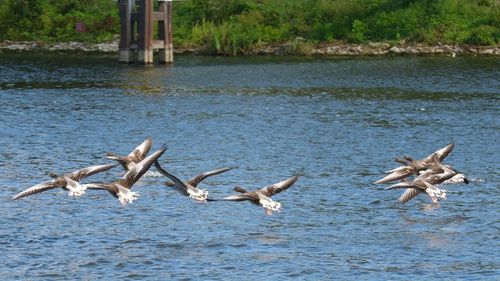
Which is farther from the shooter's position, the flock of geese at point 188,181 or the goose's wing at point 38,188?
the flock of geese at point 188,181

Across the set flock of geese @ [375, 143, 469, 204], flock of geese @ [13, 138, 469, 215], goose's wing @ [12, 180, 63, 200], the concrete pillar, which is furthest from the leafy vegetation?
goose's wing @ [12, 180, 63, 200]

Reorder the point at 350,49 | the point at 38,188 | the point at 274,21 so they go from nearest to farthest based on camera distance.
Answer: the point at 38,188
the point at 350,49
the point at 274,21

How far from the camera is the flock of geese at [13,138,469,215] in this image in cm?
2608

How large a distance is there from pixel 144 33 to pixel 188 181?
5034 centimetres

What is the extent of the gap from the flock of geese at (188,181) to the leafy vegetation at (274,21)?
53.5 m

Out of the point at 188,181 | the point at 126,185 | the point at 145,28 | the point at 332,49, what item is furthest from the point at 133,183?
the point at 332,49

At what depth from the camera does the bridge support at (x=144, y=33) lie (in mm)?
76375

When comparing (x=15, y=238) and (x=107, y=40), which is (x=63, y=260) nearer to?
(x=15, y=238)

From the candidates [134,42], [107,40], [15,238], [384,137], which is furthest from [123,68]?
[15,238]

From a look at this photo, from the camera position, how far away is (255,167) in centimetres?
3909

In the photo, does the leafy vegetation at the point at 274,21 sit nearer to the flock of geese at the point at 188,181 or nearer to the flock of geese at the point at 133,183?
the flock of geese at the point at 188,181

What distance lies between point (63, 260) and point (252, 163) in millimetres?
13515

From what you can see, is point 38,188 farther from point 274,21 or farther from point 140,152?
point 274,21

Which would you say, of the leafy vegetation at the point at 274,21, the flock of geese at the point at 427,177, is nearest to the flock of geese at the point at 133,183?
the flock of geese at the point at 427,177
